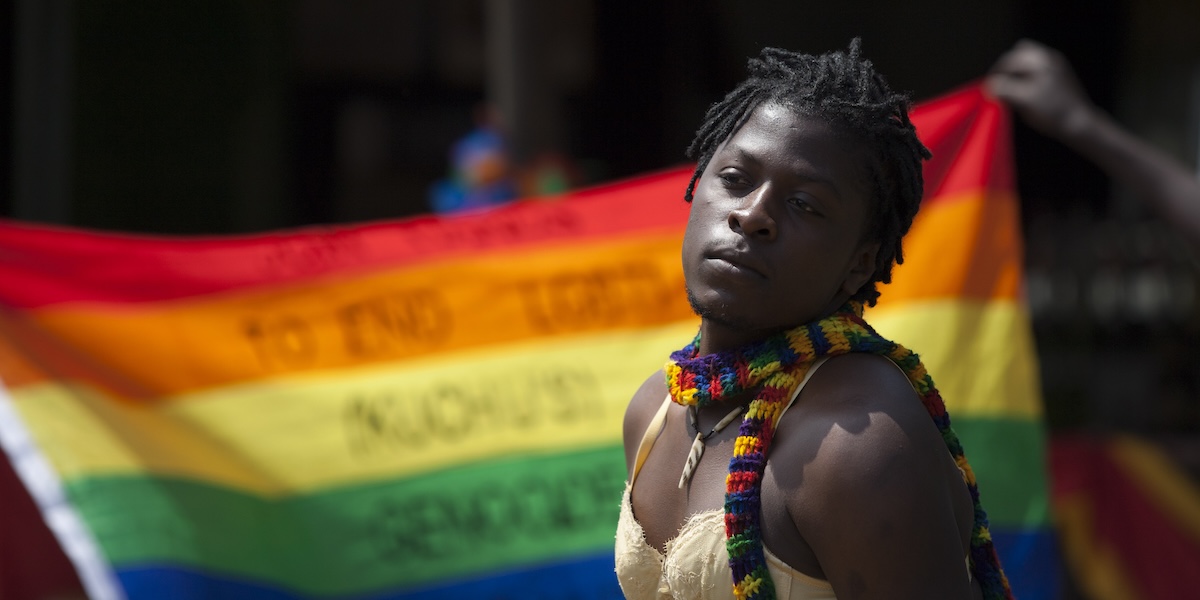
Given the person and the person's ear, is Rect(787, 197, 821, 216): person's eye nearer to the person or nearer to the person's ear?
the person

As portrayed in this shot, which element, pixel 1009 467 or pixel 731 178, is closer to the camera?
pixel 731 178

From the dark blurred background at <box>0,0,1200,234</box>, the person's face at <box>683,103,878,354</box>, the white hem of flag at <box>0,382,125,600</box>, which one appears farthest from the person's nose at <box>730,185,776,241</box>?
the dark blurred background at <box>0,0,1200,234</box>

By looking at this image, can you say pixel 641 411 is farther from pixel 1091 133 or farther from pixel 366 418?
pixel 1091 133

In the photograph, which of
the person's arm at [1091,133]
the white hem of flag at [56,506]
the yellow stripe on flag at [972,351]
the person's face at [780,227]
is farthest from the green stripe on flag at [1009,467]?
the white hem of flag at [56,506]

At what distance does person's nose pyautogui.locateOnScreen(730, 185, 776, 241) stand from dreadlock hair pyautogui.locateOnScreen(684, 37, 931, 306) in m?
0.12

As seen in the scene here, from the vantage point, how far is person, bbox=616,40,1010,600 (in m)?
1.53

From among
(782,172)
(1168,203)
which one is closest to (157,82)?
(1168,203)

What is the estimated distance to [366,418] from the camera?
3.31 meters

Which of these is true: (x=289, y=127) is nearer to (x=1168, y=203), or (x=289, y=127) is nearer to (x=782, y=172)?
(x=1168, y=203)

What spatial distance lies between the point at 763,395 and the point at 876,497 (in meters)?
0.22

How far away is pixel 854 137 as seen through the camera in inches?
66.1

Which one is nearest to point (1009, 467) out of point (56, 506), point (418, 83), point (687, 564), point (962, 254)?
point (962, 254)

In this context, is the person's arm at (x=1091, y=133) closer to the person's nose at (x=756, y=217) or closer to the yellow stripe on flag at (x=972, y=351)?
the yellow stripe on flag at (x=972, y=351)

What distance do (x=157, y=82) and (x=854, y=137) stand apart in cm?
578
